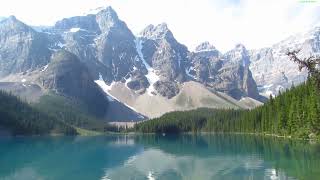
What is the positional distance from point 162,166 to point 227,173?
70.8 ft

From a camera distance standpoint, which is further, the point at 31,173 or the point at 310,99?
the point at 310,99

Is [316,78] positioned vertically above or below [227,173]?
above

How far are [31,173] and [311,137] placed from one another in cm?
8565

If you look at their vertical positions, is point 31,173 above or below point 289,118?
below

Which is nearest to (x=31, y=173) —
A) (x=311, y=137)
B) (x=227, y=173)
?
(x=227, y=173)

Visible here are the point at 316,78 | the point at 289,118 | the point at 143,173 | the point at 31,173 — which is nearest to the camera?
the point at 316,78

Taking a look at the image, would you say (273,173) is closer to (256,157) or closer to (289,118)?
(256,157)

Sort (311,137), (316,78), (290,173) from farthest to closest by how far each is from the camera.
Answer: (311,137) → (290,173) → (316,78)

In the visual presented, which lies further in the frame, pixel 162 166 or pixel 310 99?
pixel 310 99

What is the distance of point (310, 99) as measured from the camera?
144375 mm

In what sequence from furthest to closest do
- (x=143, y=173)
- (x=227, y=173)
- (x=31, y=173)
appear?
(x=31, y=173)
(x=143, y=173)
(x=227, y=173)

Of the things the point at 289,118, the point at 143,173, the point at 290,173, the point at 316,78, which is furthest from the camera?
the point at 289,118

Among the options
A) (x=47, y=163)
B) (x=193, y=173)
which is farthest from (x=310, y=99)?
(x=47, y=163)

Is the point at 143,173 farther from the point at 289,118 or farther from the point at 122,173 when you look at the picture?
the point at 289,118
